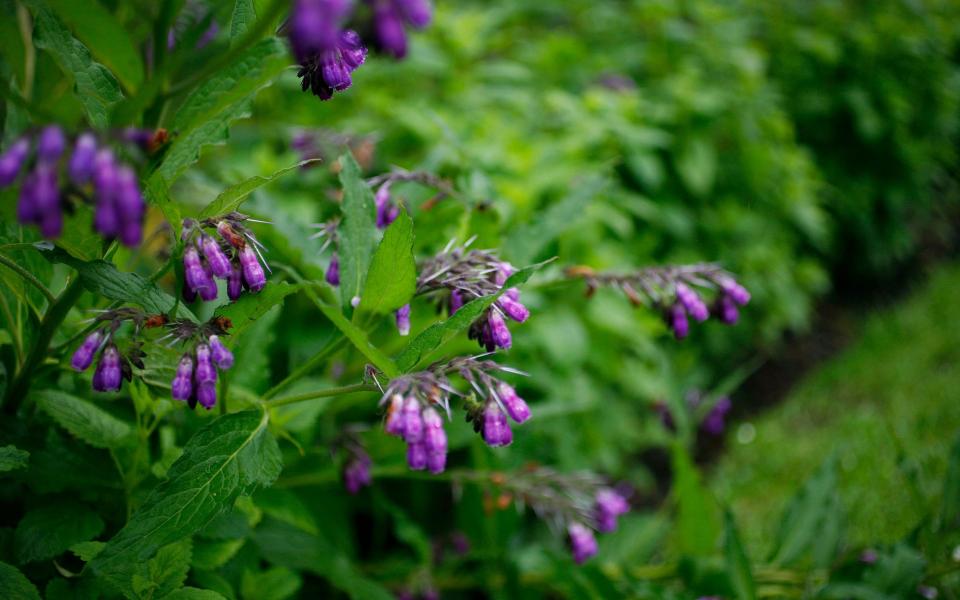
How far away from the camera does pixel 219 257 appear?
1398 millimetres

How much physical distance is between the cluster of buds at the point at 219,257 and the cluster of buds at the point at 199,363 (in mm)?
72

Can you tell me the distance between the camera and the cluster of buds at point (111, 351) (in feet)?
4.71

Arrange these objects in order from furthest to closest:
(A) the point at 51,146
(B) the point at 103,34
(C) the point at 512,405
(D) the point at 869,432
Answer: (D) the point at 869,432
(C) the point at 512,405
(B) the point at 103,34
(A) the point at 51,146

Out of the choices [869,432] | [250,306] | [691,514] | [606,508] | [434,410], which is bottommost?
[869,432]

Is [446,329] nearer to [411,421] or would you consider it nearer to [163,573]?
[411,421]

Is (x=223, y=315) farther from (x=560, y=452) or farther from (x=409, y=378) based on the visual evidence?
(x=560, y=452)

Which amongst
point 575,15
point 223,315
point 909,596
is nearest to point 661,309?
point 223,315

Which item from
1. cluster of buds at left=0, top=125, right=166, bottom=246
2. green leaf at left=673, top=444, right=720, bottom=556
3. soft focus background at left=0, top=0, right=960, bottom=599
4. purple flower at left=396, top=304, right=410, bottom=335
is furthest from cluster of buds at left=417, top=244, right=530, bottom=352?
green leaf at left=673, top=444, right=720, bottom=556

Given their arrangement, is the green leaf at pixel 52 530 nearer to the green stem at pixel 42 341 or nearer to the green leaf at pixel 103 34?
the green stem at pixel 42 341

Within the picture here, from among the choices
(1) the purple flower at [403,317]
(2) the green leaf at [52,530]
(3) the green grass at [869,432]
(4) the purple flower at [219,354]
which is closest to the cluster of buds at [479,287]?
(1) the purple flower at [403,317]

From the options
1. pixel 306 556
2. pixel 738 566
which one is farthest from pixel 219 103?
pixel 738 566

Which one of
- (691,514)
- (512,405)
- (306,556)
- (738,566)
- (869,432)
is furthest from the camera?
(869,432)

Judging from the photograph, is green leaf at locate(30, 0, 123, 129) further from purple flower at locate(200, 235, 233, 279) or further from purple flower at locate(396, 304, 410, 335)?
purple flower at locate(396, 304, 410, 335)

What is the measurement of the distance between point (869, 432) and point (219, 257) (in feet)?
14.6
